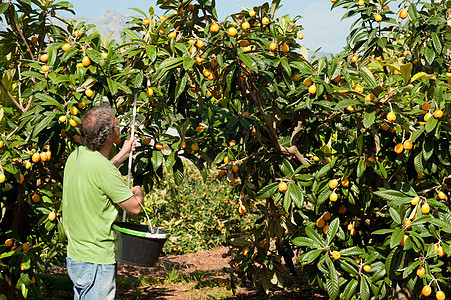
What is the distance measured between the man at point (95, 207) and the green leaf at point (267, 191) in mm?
755

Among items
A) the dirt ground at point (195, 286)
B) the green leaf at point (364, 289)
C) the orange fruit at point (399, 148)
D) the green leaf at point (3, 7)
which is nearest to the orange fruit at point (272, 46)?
the orange fruit at point (399, 148)

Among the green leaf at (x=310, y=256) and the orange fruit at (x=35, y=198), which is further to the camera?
the orange fruit at (x=35, y=198)

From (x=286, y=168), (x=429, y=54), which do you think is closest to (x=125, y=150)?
(x=286, y=168)

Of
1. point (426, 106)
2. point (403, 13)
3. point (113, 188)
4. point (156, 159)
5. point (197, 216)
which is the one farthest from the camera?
point (197, 216)

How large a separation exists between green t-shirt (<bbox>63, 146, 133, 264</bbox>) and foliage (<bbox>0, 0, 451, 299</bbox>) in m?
0.38

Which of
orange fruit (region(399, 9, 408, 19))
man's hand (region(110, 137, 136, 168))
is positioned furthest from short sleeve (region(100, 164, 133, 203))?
orange fruit (region(399, 9, 408, 19))

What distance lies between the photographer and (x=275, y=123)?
3.06 metres

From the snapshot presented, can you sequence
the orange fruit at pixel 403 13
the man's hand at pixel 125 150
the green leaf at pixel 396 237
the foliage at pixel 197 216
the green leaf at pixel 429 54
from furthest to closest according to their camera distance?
the foliage at pixel 197 216 → the orange fruit at pixel 403 13 → the green leaf at pixel 429 54 → the man's hand at pixel 125 150 → the green leaf at pixel 396 237

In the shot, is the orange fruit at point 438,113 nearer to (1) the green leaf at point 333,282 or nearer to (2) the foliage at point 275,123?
(2) the foliage at point 275,123

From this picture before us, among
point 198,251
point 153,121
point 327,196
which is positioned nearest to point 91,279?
point 153,121

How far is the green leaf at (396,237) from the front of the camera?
2342mm

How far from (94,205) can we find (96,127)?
15.1 inches

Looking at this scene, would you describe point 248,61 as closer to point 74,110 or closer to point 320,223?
point 74,110

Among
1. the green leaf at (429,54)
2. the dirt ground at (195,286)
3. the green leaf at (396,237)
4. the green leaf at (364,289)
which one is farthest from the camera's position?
the dirt ground at (195,286)
